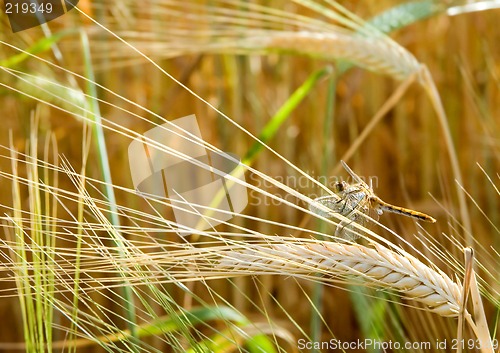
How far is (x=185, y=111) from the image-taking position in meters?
2.08

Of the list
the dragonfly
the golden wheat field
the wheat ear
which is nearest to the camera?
the wheat ear

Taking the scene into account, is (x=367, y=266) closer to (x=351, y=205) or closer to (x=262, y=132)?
(x=351, y=205)

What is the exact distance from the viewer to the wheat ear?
0.63m

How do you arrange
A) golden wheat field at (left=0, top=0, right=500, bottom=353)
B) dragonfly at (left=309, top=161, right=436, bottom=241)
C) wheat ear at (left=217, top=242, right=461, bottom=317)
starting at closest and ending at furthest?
wheat ear at (left=217, top=242, right=461, bottom=317) → dragonfly at (left=309, top=161, right=436, bottom=241) → golden wheat field at (left=0, top=0, right=500, bottom=353)

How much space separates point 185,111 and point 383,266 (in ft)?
4.93

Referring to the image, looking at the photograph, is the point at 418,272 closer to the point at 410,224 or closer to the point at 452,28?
the point at 410,224

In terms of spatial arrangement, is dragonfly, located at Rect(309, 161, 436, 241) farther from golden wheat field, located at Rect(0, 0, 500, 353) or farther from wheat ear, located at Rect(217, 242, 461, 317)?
golden wheat field, located at Rect(0, 0, 500, 353)

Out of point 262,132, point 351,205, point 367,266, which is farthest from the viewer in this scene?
point 262,132

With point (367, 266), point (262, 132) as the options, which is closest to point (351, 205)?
point (367, 266)

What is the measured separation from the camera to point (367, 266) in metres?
0.64

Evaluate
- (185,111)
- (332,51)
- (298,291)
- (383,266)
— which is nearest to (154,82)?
(185,111)

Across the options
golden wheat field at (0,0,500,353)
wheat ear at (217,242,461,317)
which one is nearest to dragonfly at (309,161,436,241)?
wheat ear at (217,242,461,317)

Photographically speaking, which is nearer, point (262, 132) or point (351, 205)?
point (351, 205)

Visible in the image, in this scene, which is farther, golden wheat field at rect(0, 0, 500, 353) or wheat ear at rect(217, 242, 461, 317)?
golden wheat field at rect(0, 0, 500, 353)
